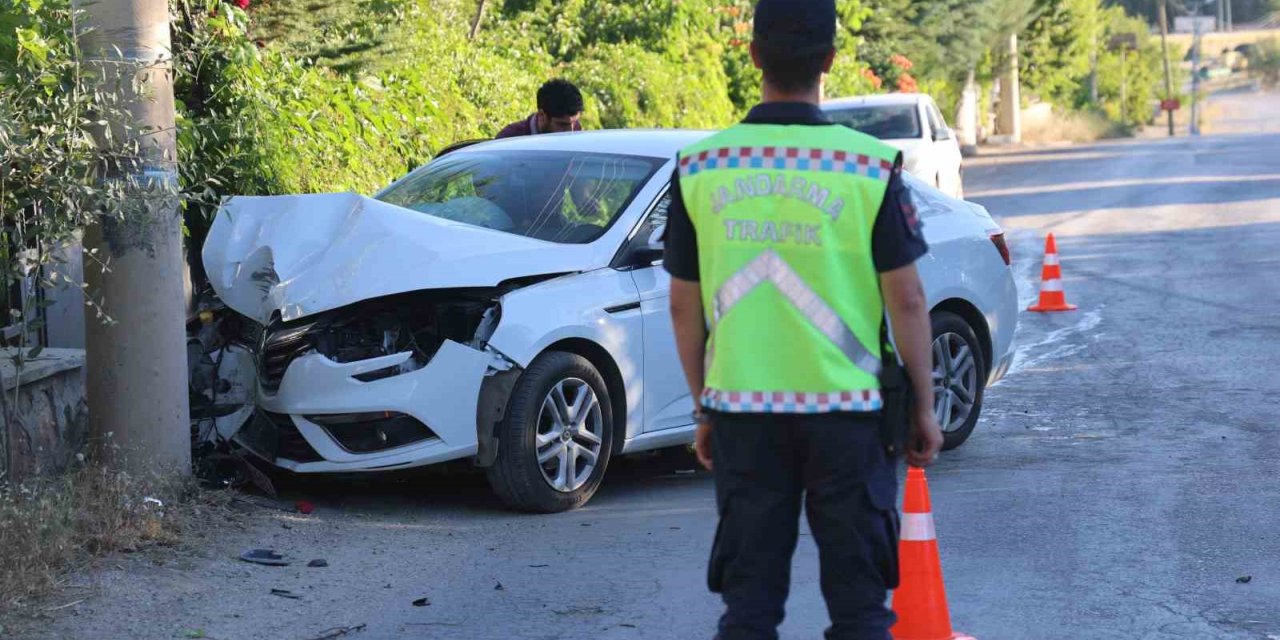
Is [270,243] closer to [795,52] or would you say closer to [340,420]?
[340,420]

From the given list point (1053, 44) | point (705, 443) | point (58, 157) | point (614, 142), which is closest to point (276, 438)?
point (58, 157)

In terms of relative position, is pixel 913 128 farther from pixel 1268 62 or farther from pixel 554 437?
pixel 1268 62

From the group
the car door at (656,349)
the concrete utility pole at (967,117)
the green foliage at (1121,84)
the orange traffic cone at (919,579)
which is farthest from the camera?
the green foliage at (1121,84)

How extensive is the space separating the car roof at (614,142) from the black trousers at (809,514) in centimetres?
418

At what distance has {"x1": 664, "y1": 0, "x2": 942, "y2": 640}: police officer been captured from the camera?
3.43 m

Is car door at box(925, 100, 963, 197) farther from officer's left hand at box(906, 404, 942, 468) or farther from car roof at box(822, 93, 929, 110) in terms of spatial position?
officer's left hand at box(906, 404, 942, 468)

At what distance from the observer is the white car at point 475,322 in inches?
259

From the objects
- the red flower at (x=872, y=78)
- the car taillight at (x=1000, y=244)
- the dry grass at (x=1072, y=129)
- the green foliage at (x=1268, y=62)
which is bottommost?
the car taillight at (x=1000, y=244)

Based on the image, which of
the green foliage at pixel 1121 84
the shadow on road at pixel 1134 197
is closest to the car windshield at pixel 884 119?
the shadow on road at pixel 1134 197

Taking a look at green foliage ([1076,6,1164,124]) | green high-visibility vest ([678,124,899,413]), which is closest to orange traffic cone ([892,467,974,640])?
green high-visibility vest ([678,124,899,413])

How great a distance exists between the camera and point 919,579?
465 cm

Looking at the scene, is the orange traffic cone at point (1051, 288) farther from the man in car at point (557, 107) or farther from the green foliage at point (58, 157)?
the green foliage at point (58, 157)

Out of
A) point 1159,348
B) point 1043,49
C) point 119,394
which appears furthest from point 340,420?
point 1043,49

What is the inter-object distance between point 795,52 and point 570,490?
12.0 feet
